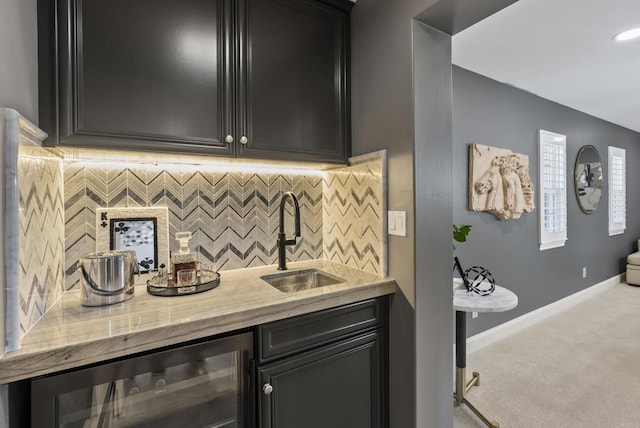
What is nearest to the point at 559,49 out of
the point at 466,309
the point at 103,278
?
the point at 466,309

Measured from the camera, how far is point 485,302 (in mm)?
1914

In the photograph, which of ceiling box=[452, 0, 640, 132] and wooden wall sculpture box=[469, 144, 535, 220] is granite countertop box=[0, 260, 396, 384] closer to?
wooden wall sculpture box=[469, 144, 535, 220]

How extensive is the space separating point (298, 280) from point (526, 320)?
2982mm

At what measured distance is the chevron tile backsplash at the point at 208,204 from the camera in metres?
1.42

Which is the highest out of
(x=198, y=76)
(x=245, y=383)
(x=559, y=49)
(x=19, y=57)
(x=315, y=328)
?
(x=559, y=49)

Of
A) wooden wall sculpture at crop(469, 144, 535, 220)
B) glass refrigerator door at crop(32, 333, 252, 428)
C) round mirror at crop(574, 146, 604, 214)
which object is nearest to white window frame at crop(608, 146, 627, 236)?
round mirror at crop(574, 146, 604, 214)

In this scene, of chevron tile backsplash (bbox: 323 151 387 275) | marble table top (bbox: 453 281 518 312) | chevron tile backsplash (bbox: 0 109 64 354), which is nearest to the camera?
chevron tile backsplash (bbox: 0 109 64 354)

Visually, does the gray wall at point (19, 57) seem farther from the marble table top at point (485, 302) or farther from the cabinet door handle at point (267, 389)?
the marble table top at point (485, 302)

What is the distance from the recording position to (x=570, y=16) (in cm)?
202

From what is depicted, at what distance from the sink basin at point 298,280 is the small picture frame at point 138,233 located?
1.87ft

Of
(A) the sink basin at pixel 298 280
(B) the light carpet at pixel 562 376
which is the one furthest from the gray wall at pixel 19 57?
(B) the light carpet at pixel 562 376

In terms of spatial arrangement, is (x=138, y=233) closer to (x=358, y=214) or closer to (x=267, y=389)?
(x=267, y=389)

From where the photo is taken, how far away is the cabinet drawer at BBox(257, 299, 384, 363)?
1.19 metres

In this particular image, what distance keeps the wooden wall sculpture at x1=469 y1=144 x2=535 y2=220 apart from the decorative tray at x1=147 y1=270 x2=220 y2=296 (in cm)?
234
